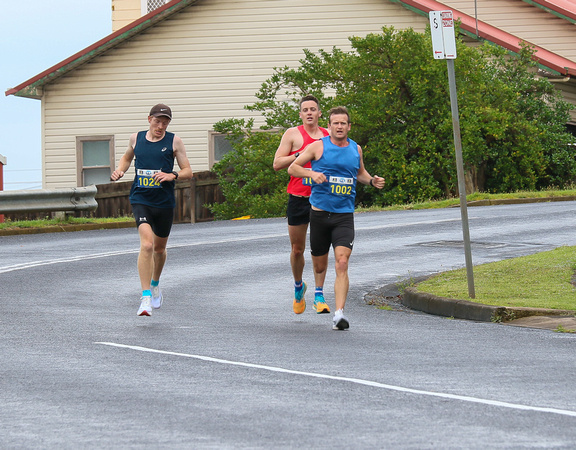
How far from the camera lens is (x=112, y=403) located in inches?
261

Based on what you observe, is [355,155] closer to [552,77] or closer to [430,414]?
[430,414]

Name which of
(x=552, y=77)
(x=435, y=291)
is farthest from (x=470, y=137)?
(x=435, y=291)

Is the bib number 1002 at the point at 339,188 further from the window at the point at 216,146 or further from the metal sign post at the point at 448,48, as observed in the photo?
the window at the point at 216,146

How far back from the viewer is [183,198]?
99.3 ft

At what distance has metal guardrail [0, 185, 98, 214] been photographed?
22.3 m

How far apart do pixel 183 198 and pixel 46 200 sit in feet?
25.2

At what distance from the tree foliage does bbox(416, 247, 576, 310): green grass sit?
1236 centimetres

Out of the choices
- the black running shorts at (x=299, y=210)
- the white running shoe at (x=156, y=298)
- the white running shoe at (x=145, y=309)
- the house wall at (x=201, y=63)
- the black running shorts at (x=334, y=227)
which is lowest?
the white running shoe at (x=145, y=309)

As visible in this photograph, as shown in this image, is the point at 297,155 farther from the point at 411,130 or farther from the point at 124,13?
the point at 124,13

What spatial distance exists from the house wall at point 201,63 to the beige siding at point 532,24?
2979mm

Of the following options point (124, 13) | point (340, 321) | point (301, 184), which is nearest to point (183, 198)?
point (124, 13)

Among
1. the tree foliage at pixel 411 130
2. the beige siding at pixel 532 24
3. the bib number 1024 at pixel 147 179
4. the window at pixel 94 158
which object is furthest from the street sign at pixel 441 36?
the beige siding at pixel 532 24

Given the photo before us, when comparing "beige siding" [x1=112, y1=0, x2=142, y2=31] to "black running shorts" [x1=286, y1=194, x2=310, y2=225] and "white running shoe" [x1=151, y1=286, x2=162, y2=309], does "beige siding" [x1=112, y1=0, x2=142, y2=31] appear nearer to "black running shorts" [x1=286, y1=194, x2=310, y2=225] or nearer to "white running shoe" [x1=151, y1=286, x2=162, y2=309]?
"white running shoe" [x1=151, y1=286, x2=162, y2=309]

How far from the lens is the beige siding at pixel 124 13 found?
36281mm
